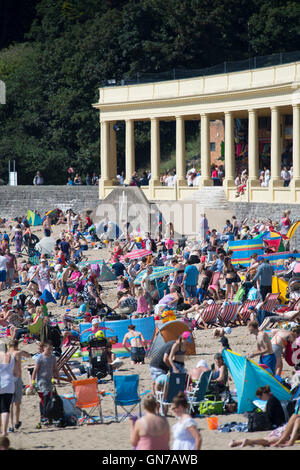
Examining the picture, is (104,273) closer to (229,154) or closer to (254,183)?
(254,183)

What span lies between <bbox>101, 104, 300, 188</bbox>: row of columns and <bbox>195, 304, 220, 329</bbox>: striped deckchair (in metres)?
17.1

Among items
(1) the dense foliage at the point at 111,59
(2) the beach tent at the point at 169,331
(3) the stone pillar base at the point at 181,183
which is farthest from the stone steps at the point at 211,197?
(2) the beach tent at the point at 169,331

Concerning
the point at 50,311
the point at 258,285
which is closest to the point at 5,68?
the point at 50,311

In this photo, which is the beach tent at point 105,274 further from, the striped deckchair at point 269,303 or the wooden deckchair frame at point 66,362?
the wooden deckchair frame at point 66,362

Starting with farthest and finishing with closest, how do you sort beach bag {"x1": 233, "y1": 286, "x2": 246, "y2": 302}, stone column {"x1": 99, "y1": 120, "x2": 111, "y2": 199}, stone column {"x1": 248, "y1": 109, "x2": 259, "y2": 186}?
stone column {"x1": 99, "y1": 120, "x2": 111, "y2": 199}, stone column {"x1": 248, "y1": 109, "x2": 259, "y2": 186}, beach bag {"x1": 233, "y1": 286, "x2": 246, "y2": 302}

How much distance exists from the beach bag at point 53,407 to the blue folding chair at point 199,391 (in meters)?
1.93

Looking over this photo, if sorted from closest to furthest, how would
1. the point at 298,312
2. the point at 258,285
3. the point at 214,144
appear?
the point at 298,312 < the point at 258,285 < the point at 214,144

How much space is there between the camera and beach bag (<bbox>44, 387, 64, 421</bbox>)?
1412cm

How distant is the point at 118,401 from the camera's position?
13961mm

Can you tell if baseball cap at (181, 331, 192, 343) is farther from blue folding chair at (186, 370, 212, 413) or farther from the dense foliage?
the dense foliage

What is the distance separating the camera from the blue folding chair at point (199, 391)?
46.1ft

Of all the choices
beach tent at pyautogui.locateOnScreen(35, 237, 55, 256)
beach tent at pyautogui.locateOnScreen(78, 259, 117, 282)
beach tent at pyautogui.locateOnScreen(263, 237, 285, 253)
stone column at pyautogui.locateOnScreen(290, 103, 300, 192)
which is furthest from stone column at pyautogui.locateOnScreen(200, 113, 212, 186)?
beach tent at pyautogui.locateOnScreen(263, 237, 285, 253)

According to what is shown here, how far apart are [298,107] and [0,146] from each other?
25748mm
